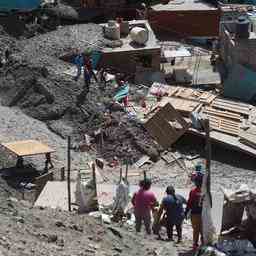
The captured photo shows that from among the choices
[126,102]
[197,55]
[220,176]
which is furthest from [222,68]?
[220,176]

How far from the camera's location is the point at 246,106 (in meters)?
22.9

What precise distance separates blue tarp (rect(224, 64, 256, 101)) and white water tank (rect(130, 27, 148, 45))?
12.9 feet

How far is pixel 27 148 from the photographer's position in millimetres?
19016

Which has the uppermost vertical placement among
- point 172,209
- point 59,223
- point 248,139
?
point 172,209

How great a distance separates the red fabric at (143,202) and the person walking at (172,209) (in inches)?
10.2

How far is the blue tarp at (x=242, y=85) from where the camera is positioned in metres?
24.0

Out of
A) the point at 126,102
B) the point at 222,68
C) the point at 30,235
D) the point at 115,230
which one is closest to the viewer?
the point at 30,235

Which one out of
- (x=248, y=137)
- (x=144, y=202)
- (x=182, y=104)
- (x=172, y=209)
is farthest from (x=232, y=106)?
(x=172, y=209)

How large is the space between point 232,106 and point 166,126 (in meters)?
2.39

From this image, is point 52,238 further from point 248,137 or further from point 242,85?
point 242,85

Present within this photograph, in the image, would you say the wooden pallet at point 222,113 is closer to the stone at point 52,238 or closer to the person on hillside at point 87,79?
the person on hillside at point 87,79

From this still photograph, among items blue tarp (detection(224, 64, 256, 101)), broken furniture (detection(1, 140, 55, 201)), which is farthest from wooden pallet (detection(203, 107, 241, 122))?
broken furniture (detection(1, 140, 55, 201))

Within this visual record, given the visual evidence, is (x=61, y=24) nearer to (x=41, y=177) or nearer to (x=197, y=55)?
(x=197, y=55)

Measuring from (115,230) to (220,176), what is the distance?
788 cm
